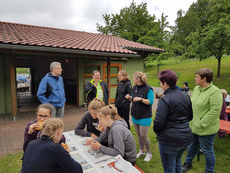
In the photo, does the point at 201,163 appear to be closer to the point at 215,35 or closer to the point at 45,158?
the point at 45,158

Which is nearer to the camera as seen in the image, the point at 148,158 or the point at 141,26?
the point at 148,158

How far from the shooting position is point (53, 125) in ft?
4.11

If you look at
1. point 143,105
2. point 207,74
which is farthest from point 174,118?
point 143,105

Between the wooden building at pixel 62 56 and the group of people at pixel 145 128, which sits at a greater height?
the wooden building at pixel 62 56

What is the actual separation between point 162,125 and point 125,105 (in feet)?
5.76

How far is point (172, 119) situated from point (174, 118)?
0.08 ft

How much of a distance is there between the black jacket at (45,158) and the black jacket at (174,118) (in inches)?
42.0

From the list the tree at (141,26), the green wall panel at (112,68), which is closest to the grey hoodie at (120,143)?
the green wall panel at (112,68)

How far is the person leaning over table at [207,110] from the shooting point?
207 cm

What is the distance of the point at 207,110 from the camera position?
2148 mm

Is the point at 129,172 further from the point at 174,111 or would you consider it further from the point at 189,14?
the point at 189,14

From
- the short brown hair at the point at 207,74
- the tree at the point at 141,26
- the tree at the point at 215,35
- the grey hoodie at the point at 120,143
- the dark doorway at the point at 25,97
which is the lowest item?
the dark doorway at the point at 25,97

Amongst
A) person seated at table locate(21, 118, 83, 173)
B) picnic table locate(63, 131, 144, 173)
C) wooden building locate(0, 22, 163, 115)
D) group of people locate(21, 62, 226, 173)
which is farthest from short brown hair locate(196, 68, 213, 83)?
wooden building locate(0, 22, 163, 115)

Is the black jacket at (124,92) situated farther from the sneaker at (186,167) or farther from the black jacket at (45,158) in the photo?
the black jacket at (45,158)
